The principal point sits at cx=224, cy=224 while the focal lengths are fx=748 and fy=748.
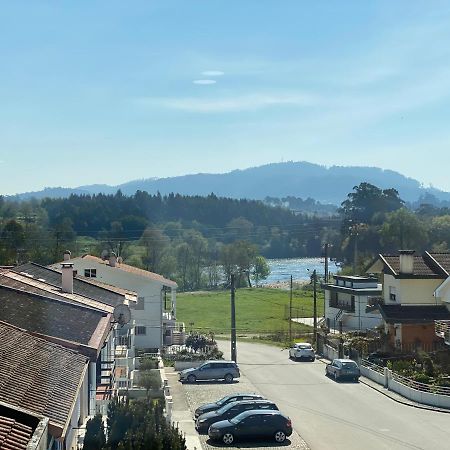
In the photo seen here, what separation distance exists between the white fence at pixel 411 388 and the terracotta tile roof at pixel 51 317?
1241cm

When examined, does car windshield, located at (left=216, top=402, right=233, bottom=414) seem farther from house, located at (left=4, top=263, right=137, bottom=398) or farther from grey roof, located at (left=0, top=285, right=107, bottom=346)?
grey roof, located at (left=0, top=285, right=107, bottom=346)

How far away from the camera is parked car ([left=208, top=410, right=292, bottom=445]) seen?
2197 centimetres

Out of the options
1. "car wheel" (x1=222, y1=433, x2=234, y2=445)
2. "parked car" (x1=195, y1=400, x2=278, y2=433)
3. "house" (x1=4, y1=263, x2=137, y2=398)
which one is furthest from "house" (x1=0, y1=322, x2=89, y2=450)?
"parked car" (x1=195, y1=400, x2=278, y2=433)

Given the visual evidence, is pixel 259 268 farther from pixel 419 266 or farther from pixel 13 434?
pixel 13 434

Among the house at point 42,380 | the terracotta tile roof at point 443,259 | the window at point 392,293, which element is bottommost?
the window at point 392,293

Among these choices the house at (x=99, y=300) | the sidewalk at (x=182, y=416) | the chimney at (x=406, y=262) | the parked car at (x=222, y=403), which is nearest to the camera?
the sidewalk at (x=182, y=416)

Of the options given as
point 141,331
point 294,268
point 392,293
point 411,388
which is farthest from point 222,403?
point 294,268

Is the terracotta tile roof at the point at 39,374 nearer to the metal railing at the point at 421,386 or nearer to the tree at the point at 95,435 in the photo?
the tree at the point at 95,435

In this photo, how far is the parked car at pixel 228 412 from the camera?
23609 mm

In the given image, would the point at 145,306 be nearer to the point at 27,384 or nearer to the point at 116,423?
the point at 116,423

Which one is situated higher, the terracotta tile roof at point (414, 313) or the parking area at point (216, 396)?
the terracotta tile roof at point (414, 313)

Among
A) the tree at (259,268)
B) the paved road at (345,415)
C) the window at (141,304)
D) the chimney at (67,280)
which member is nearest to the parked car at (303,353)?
the paved road at (345,415)

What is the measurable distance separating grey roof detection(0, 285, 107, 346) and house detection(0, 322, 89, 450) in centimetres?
117

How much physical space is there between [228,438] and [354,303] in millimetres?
28714
